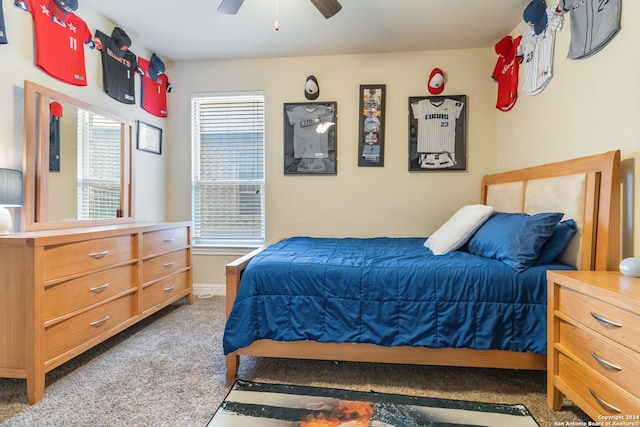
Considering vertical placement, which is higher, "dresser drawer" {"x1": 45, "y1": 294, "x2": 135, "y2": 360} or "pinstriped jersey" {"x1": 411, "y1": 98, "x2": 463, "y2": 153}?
"pinstriped jersey" {"x1": 411, "y1": 98, "x2": 463, "y2": 153}

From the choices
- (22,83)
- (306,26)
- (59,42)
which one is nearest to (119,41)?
(59,42)

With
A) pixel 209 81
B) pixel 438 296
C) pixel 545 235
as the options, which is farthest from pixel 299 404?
pixel 209 81

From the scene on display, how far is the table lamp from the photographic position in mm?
1494

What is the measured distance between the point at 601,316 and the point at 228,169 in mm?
3053

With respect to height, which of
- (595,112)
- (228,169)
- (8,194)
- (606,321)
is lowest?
(606,321)

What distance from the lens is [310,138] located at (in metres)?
3.04

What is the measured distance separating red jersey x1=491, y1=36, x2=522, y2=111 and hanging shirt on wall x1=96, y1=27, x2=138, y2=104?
3304mm

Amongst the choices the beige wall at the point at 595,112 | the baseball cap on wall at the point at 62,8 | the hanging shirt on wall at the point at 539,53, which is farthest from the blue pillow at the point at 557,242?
the baseball cap on wall at the point at 62,8

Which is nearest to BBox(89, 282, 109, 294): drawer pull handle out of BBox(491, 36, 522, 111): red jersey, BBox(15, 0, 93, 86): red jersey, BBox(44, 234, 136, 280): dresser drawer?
BBox(44, 234, 136, 280): dresser drawer

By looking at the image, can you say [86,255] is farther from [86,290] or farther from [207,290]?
[207,290]

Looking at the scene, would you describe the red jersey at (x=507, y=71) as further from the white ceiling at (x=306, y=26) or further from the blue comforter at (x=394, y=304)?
the blue comforter at (x=394, y=304)

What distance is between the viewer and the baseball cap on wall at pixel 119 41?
248 cm

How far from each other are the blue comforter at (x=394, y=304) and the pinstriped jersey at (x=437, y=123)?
1.58m

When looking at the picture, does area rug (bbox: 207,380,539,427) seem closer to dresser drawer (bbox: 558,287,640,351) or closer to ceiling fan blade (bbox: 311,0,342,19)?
dresser drawer (bbox: 558,287,640,351)
